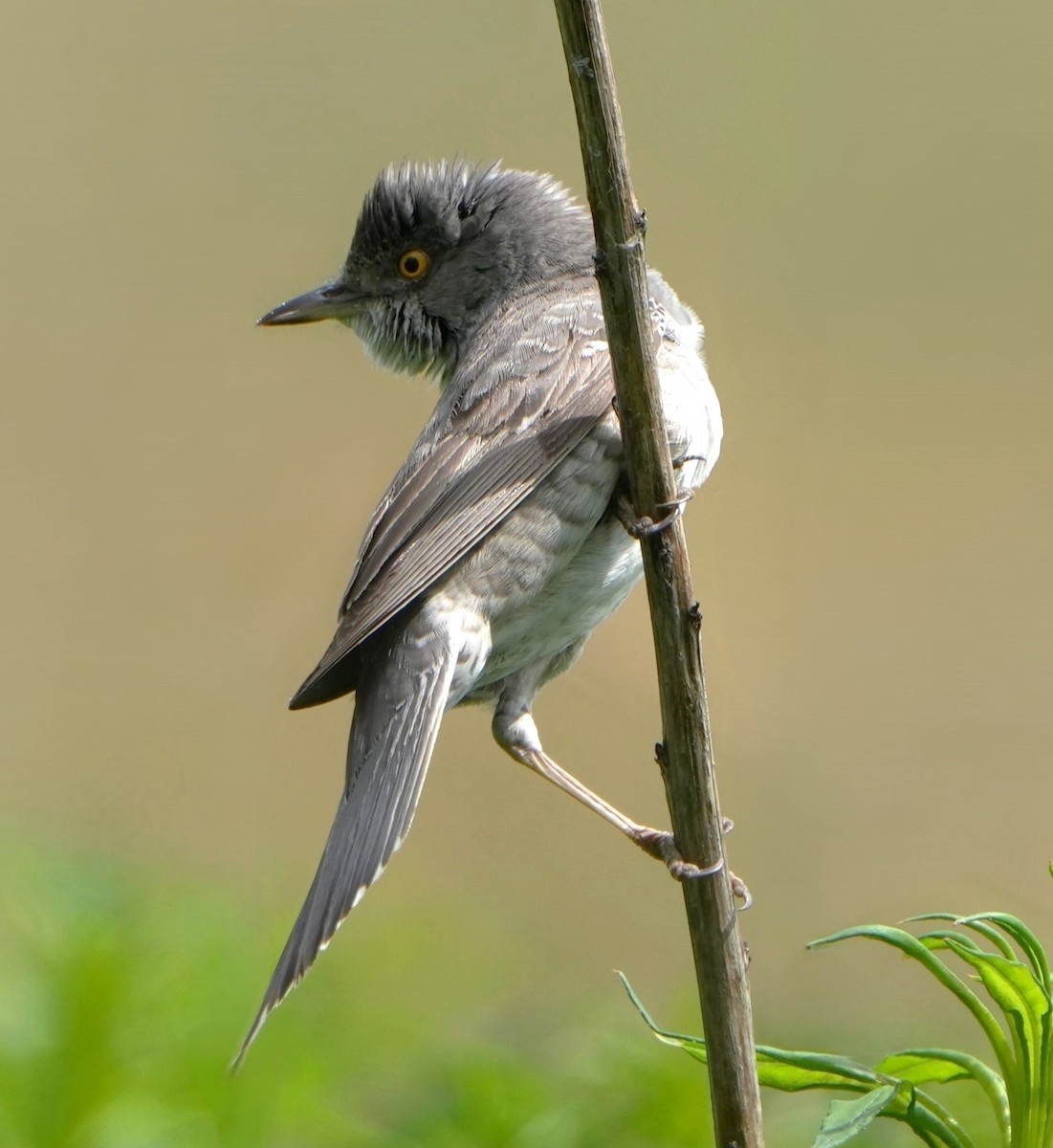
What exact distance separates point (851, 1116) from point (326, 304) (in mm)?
2861

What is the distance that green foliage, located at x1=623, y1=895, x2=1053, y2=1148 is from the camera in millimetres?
1275

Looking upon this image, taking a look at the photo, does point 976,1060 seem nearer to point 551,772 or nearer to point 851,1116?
point 851,1116

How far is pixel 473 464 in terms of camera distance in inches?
115

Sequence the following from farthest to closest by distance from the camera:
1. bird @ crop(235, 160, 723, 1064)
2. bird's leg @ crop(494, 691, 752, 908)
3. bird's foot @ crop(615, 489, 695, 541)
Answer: bird's leg @ crop(494, 691, 752, 908) < bird @ crop(235, 160, 723, 1064) < bird's foot @ crop(615, 489, 695, 541)

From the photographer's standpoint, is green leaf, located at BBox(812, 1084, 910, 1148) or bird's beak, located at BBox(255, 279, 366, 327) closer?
green leaf, located at BBox(812, 1084, 910, 1148)

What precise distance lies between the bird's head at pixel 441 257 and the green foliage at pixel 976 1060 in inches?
98.9

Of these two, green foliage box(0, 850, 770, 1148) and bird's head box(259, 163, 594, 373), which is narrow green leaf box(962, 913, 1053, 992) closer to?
green foliage box(0, 850, 770, 1148)

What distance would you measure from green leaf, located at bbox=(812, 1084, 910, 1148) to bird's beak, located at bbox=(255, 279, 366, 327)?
2.80 m

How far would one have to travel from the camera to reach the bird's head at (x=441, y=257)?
360 centimetres

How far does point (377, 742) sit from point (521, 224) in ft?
5.21

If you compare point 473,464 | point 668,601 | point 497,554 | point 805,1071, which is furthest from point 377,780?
point 805,1071

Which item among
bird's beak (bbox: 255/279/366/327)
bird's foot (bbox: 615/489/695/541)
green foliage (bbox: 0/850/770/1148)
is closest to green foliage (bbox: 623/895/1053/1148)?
green foliage (bbox: 0/850/770/1148)

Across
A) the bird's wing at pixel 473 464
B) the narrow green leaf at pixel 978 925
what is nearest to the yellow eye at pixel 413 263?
the bird's wing at pixel 473 464

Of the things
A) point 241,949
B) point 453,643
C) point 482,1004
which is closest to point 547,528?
point 453,643
